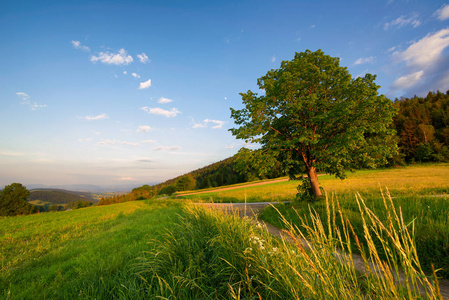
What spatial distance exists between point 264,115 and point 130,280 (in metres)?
10.2

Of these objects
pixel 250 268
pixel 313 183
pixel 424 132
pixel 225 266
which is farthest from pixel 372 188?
pixel 424 132

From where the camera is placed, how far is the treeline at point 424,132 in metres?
45.3

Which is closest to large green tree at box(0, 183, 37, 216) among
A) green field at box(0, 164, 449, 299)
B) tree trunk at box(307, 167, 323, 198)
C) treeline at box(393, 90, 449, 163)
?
green field at box(0, 164, 449, 299)

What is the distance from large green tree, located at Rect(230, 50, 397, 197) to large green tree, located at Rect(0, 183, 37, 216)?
58313mm

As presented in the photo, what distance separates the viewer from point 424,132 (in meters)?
48.3

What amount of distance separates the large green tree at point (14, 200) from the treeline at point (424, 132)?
94307 mm

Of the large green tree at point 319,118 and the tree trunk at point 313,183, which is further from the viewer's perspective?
the tree trunk at point 313,183

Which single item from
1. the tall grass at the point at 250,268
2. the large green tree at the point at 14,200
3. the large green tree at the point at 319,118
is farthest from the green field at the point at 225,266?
the large green tree at the point at 14,200

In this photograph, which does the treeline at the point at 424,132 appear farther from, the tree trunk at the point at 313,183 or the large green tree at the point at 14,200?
the large green tree at the point at 14,200

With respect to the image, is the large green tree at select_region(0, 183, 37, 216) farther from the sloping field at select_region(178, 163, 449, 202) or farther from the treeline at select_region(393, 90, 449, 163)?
the treeline at select_region(393, 90, 449, 163)

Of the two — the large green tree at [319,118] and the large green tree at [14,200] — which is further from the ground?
the large green tree at [319,118]

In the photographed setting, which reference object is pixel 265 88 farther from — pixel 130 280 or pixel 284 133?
pixel 130 280

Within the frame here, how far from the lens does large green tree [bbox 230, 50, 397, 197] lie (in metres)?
10.1

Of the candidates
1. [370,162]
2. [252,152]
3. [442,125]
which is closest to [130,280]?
[252,152]
